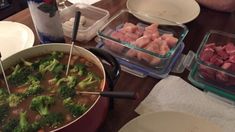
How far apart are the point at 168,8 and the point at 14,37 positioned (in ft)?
1.93

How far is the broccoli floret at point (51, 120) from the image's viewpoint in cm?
57

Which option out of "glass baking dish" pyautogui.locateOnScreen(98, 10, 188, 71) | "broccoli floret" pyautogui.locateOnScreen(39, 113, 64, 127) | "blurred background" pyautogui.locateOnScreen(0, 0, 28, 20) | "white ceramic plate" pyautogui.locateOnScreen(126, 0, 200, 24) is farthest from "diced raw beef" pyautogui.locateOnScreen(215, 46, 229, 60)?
"blurred background" pyautogui.locateOnScreen(0, 0, 28, 20)

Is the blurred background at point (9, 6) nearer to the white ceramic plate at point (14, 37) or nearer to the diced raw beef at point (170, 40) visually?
the white ceramic plate at point (14, 37)

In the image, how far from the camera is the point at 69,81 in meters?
0.65

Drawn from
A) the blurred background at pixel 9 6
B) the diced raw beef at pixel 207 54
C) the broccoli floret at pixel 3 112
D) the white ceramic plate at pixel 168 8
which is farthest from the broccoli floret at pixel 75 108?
the blurred background at pixel 9 6

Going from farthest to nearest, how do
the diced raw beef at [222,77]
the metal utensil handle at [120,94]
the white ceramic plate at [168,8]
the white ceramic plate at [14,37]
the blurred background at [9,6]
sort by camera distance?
the blurred background at [9,6] < the white ceramic plate at [168,8] < the white ceramic plate at [14,37] < the diced raw beef at [222,77] < the metal utensil handle at [120,94]

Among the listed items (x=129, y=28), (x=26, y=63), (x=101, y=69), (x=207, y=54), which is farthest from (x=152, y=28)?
(x=26, y=63)

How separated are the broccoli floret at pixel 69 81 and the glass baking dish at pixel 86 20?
0.28 meters

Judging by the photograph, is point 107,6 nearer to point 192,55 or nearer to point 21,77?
point 192,55

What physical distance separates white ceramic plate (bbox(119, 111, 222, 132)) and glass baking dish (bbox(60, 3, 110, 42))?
1.28 feet

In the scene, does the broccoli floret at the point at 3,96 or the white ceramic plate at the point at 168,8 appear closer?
the broccoli floret at the point at 3,96

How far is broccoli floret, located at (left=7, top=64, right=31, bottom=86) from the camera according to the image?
669mm

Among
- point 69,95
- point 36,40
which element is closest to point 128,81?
point 69,95

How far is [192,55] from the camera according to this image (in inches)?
34.9
